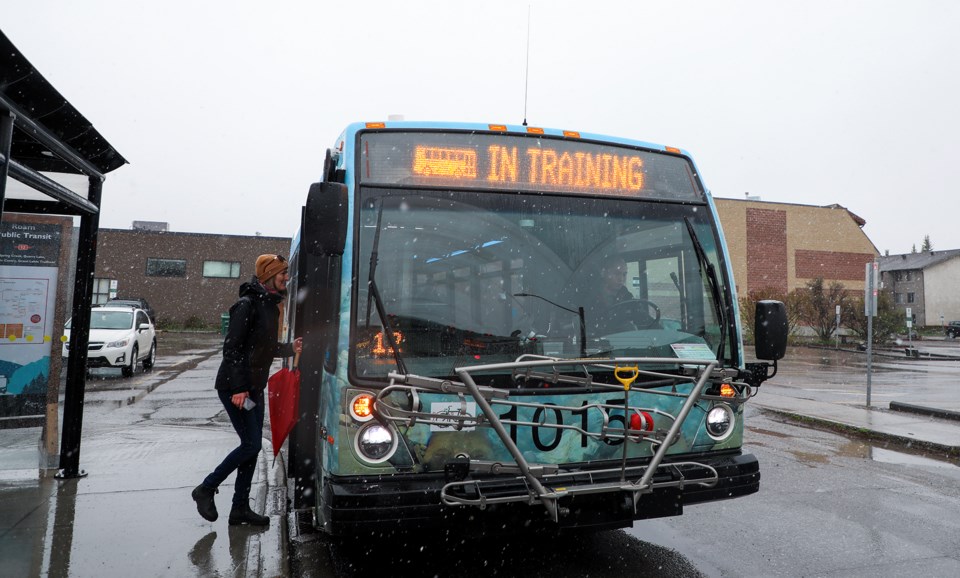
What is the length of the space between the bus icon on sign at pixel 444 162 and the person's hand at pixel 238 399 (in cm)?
200

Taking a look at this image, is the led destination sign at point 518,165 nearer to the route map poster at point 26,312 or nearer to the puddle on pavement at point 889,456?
the route map poster at point 26,312

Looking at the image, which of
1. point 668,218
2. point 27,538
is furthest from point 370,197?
point 27,538

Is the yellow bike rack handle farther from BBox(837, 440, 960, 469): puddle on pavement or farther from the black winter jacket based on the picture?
BBox(837, 440, 960, 469): puddle on pavement

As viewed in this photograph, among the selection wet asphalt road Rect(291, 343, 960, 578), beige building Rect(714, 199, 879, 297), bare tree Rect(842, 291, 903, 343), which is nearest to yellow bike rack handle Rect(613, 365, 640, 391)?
wet asphalt road Rect(291, 343, 960, 578)

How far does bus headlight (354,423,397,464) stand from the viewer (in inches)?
140

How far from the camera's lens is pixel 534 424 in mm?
3463

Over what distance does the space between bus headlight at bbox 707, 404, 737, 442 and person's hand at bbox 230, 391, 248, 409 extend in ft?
10.1

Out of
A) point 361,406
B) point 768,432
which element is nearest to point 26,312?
point 361,406

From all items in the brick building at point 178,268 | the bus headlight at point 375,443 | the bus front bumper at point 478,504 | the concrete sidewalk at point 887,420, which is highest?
the brick building at point 178,268

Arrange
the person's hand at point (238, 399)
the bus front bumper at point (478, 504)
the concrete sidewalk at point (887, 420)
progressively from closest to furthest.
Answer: the bus front bumper at point (478, 504) → the person's hand at point (238, 399) → the concrete sidewalk at point (887, 420)

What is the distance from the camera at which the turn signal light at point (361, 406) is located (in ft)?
11.7

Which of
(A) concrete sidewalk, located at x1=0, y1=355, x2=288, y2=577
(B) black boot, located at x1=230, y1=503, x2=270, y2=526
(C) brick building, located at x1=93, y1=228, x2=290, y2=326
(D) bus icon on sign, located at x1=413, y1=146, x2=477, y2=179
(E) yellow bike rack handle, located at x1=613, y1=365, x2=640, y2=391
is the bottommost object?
(A) concrete sidewalk, located at x1=0, y1=355, x2=288, y2=577

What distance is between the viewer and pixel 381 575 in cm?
417

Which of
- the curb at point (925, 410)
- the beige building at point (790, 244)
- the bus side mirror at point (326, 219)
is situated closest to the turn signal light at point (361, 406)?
the bus side mirror at point (326, 219)
